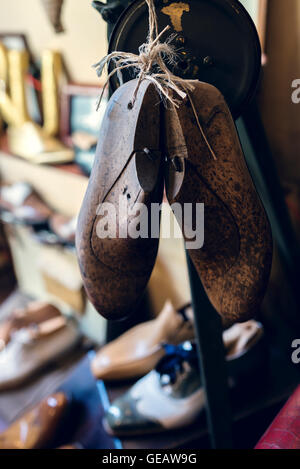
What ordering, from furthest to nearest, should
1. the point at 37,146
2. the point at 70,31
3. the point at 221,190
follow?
1. the point at 37,146
2. the point at 70,31
3. the point at 221,190

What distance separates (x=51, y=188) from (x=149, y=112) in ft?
3.06

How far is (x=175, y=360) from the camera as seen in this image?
806 millimetres

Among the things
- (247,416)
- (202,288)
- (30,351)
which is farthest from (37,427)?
(202,288)

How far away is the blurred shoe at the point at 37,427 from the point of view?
2.89 feet

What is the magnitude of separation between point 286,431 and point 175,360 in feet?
1.26

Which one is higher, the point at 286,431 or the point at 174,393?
the point at 286,431

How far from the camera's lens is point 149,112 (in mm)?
376

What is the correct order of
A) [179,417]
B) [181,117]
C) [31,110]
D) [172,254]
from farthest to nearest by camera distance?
1. [31,110]
2. [172,254]
3. [179,417]
4. [181,117]

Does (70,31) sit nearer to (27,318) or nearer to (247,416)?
(27,318)

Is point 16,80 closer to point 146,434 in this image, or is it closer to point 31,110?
point 31,110

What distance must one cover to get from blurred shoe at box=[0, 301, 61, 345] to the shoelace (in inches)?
21.9

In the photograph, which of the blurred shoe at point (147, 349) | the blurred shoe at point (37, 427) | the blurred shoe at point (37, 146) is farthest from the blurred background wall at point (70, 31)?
the blurred shoe at point (37, 427)

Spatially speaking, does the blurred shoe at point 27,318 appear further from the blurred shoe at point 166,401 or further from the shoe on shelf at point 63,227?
the blurred shoe at point 166,401

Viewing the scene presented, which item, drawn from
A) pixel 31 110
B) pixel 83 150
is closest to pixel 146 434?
pixel 83 150
